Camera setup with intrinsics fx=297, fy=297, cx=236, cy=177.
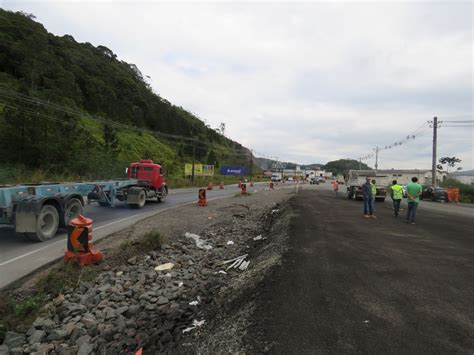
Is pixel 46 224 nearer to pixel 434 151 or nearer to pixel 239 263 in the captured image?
pixel 239 263

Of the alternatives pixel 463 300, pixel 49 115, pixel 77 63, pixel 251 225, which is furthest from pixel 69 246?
pixel 77 63

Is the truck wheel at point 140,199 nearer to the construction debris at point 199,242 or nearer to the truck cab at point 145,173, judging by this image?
the truck cab at point 145,173

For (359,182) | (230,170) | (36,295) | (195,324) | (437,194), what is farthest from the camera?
(230,170)

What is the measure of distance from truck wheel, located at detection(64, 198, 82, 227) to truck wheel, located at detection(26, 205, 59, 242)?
395mm

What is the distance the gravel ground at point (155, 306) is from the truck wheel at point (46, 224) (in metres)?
1.69

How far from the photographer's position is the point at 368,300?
423 cm

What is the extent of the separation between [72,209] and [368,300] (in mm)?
9450

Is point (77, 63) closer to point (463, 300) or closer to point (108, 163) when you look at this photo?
point (108, 163)

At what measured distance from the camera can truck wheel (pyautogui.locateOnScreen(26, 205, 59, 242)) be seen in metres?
8.17

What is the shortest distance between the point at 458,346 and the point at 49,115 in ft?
109

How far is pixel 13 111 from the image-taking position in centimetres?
2553

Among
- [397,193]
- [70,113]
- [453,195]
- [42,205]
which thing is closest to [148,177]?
[42,205]

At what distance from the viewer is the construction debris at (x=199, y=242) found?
8.98m

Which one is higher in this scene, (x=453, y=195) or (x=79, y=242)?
(x=453, y=195)
